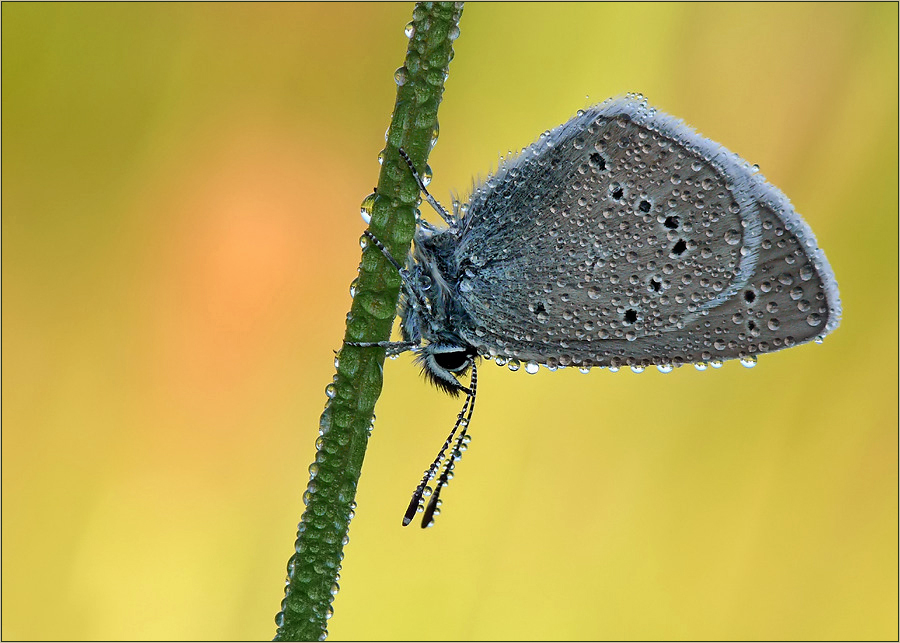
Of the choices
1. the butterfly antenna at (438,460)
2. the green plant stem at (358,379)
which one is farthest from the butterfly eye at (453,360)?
the green plant stem at (358,379)

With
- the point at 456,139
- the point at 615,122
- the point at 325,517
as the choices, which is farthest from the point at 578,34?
the point at 325,517

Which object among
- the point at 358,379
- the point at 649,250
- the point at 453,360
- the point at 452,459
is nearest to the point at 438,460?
the point at 452,459

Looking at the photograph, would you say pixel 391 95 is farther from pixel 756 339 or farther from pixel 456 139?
pixel 756 339

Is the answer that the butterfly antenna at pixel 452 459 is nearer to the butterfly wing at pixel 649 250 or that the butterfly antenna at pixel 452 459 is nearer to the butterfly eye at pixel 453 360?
the butterfly eye at pixel 453 360

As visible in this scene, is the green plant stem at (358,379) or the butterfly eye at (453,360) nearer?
the green plant stem at (358,379)

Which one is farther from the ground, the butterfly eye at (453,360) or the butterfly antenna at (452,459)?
the butterfly eye at (453,360)

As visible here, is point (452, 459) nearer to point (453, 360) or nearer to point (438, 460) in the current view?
point (438, 460)
